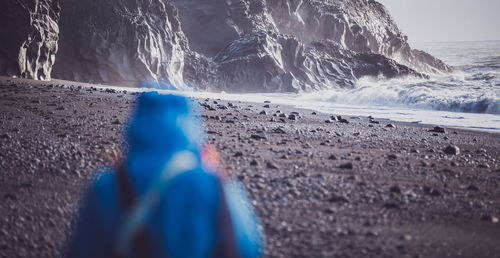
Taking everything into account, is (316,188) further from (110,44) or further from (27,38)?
(110,44)

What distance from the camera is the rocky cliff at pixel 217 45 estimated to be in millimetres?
21312

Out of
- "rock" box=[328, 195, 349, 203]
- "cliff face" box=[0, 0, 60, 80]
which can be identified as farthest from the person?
"cliff face" box=[0, 0, 60, 80]

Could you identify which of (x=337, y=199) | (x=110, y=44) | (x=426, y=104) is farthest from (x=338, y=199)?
(x=110, y=44)

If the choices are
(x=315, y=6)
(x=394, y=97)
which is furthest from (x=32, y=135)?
(x=315, y=6)

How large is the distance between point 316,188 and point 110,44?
2065 centimetres

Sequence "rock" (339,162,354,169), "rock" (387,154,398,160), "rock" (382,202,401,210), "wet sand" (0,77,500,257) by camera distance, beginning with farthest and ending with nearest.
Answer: "rock" (387,154,398,160) → "rock" (339,162,354,169) → "rock" (382,202,401,210) → "wet sand" (0,77,500,257)

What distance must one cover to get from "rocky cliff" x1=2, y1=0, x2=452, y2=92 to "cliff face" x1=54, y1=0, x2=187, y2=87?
0.17 feet

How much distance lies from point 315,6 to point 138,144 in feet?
160

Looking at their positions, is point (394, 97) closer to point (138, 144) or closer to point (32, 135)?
point (32, 135)

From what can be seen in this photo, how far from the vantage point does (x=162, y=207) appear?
226 cm

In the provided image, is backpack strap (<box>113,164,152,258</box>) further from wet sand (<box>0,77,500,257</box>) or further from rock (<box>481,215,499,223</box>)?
rock (<box>481,215,499,223</box>)

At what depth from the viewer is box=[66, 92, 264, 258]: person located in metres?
2.06

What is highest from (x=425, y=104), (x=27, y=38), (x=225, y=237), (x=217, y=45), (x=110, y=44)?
(x=217, y=45)

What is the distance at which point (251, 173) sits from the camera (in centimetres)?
365
